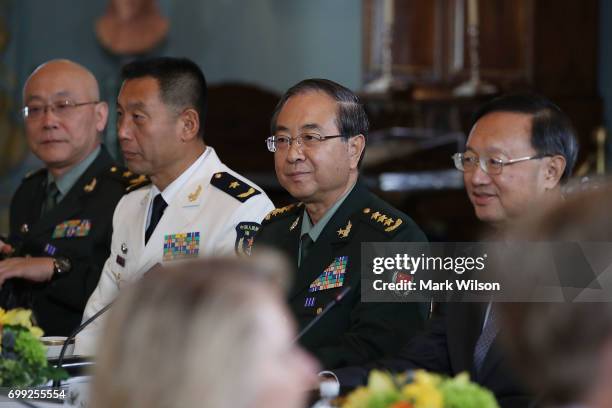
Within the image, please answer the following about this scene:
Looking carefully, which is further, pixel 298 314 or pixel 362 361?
pixel 298 314

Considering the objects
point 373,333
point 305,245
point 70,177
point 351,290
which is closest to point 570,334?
point 373,333

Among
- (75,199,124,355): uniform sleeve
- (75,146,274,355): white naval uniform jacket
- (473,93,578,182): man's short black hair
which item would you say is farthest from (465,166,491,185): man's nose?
(75,199,124,355): uniform sleeve

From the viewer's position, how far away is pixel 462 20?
8047mm

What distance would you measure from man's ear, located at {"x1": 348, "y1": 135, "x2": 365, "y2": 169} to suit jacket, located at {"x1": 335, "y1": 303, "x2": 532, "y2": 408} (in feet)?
Result: 1.91

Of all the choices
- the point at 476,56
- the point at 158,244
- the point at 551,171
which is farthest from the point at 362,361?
the point at 476,56

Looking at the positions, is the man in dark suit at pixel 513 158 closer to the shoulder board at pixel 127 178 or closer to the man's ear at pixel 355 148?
the man's ear at pixel 355 148

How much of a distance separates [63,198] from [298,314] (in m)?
1.48

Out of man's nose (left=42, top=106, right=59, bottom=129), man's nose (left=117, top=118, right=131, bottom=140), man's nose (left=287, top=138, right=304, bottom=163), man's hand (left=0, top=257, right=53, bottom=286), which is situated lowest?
man's hand (left=0, top=257, right=53, bottom=286)

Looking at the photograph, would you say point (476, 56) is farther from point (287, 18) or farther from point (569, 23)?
point (287, 18)

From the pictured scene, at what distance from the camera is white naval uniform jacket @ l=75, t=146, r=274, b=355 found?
3.26m

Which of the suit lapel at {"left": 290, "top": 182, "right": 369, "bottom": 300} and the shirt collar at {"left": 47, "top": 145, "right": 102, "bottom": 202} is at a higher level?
the shirt collar at {"left": 47, "top": 145, "right": 102, "bottom": 202}

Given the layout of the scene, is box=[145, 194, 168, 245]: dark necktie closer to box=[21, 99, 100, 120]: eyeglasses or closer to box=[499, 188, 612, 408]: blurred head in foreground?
box=[21, 99, 100, 120]: eyeglasses

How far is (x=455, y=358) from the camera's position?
93.7 inches

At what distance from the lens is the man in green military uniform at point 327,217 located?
8.83ft
